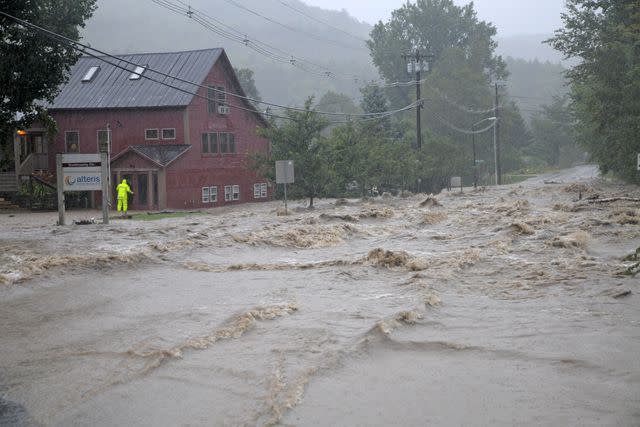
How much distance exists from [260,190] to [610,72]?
24140mm

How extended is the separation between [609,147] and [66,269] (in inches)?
1319

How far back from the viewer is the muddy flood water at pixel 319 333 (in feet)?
28.4

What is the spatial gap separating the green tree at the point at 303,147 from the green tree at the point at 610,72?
14630 mm

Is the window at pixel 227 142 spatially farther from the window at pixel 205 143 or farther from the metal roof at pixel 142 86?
the metal roof at pixel 142 86

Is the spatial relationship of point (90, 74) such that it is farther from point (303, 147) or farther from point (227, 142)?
point (303, 147)

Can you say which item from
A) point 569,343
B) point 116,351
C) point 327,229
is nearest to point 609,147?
point 327,229

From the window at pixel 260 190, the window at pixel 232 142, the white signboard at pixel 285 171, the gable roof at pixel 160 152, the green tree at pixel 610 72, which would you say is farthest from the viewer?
the window at pixel 260 190

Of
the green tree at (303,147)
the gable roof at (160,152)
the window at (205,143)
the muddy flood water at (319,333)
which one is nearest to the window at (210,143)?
the window at (205,143)

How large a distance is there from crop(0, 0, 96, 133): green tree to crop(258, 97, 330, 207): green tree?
20.1 metres

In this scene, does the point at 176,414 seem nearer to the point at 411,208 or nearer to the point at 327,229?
the point at 327,229

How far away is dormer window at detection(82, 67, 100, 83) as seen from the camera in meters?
52.2

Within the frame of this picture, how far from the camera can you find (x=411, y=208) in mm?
41031

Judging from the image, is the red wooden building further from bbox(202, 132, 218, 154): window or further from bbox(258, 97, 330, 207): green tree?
bbox(258, 97, 330, 207): green tree

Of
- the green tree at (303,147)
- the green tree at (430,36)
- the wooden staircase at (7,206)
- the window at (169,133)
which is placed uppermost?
the green tree at (430,36)
